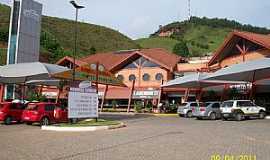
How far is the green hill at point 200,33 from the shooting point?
130m

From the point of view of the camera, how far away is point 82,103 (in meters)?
22.3

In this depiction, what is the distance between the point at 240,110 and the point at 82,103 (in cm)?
1198

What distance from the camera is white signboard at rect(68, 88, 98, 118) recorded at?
→ 21500mm

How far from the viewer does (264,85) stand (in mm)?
36719

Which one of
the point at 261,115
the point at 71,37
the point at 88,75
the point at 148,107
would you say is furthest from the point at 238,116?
the point at 71,37

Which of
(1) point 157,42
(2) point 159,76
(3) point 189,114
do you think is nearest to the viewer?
(3) point 189,114

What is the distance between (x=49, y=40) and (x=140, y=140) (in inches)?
3212

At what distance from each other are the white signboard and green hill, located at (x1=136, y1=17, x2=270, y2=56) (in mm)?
93796

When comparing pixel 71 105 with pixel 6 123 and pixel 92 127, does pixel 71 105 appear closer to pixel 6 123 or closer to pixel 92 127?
pixel 92 127

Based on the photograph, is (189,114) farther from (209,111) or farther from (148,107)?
(148,107)

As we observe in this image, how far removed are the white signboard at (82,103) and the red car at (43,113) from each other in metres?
2.20

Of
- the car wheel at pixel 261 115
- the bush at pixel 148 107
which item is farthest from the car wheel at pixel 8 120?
the bush at pixel 148 107
